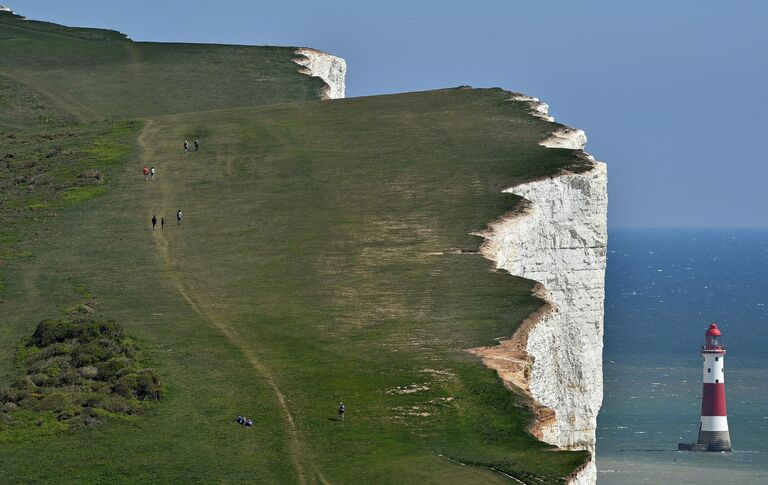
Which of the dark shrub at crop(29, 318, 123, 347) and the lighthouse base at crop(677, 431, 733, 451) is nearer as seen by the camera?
the dark shrub at crop(29, 318, 123, 347)

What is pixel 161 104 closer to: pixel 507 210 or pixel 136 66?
pixel 136 66

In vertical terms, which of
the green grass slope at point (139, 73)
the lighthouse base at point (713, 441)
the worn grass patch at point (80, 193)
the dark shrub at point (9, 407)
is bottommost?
the lighthouse base at point (713, 441)

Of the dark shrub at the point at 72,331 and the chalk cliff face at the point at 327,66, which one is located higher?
the chalk cliff face at the point at 327,66

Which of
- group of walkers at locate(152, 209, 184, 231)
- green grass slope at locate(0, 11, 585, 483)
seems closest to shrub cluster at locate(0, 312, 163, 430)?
green grass slope at locate(0, 11, 585, 483)

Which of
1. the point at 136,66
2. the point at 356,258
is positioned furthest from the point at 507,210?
the point at 136,66

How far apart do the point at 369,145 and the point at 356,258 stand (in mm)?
28620

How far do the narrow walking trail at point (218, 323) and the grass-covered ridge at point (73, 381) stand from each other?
13.4 feet

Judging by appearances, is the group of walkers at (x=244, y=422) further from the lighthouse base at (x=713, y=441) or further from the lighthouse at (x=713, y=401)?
the lighthouse base at (x=713, y=441)

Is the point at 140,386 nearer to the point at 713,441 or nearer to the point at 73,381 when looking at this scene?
the point at 73,381

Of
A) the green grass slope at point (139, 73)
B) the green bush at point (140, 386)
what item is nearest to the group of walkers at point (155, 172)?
the green grass slope at point (139, 73)

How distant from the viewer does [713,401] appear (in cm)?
12975

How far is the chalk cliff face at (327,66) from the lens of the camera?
156 meters

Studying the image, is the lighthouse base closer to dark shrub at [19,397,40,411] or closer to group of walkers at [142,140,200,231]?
group of walkers at [142,140,200,231]

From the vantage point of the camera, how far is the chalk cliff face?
156 metres
